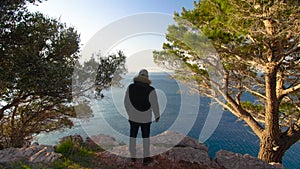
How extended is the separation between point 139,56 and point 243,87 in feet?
22.3

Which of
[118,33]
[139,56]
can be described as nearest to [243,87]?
[139,56]

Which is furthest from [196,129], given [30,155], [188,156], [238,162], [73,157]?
[30,155]

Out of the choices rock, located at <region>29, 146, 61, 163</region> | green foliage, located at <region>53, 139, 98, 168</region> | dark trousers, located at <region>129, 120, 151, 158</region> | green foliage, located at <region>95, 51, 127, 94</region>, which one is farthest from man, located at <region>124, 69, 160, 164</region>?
green foliage, located at <region>95, 51, 127, 94</region>

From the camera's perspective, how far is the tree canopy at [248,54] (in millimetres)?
6570

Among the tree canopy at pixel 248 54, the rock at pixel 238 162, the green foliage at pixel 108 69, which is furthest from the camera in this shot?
the green foliage at pixel 108 69

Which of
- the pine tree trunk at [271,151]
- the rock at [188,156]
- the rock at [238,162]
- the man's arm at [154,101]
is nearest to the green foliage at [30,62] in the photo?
the man's arm at [154,101]

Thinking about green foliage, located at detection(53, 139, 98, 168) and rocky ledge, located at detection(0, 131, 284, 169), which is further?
rocky ledge, located at detection(0, 131, 284, 169)

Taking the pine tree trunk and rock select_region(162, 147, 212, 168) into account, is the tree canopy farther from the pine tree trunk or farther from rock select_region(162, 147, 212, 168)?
rock select_region(162, 147, 212, 168)

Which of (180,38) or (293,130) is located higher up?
(180,38)

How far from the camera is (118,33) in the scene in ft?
20.7

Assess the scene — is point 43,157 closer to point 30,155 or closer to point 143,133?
point 30,155

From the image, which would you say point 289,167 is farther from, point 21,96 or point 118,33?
point 21,96

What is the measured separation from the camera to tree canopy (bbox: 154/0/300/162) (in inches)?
259

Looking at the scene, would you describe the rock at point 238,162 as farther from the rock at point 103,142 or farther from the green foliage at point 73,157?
the green foliage at point 73,157
